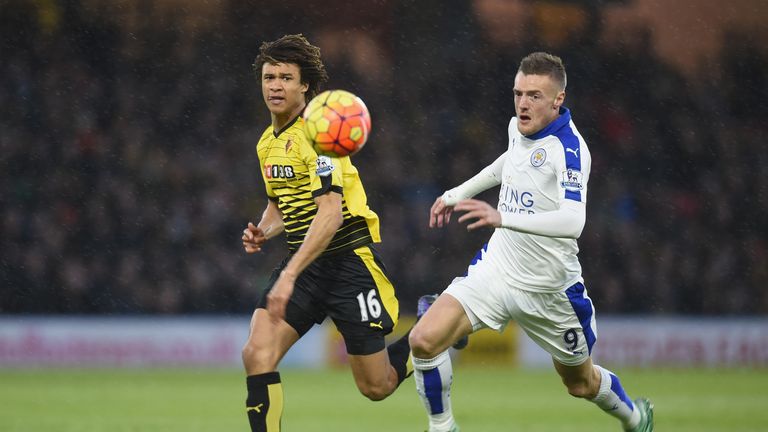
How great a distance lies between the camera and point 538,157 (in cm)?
664

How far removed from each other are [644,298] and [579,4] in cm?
554

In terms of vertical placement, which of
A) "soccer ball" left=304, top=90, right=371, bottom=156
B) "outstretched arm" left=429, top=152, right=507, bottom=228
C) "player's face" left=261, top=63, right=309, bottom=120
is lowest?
"outstretched arm" left=429, top=152, right=507, bottom=228

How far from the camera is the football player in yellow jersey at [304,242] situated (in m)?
6.28

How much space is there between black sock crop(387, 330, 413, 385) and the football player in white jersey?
0.28 meters

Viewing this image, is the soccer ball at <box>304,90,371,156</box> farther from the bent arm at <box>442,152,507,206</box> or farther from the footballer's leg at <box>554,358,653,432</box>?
the footballer's leg at <box>554,358,653,432</box>

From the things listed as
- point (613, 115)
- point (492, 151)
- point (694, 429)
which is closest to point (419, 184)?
point (492, 151)

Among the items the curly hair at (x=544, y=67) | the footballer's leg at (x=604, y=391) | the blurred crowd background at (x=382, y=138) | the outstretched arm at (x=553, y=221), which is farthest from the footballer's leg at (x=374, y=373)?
the blurred crowd background at (x=382, y=138)

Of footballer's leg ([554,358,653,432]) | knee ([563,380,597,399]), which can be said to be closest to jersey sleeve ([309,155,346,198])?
footballer's leg ([554,358,653,432])

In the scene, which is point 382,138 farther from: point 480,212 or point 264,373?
point 480,212

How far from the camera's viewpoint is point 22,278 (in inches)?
656

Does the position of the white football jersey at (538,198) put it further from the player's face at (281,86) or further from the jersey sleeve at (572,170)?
the player's face at (281,86)

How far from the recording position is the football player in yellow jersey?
6277 millimetres

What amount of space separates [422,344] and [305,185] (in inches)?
44.9

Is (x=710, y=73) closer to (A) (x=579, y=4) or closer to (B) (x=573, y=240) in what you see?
(A) (x=579, y=4)
